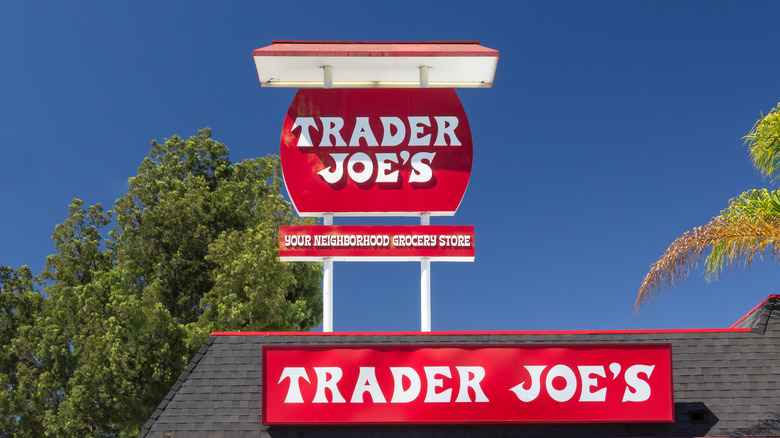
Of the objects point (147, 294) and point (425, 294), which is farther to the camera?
point (147, 294)

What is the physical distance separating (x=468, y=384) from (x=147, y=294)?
61.0 feet

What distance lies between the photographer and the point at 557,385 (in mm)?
16859

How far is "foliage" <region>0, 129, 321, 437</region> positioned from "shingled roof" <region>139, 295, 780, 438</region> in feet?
45.8

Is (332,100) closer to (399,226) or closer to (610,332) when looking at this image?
(399,226)

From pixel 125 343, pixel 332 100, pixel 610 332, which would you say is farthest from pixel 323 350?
pixel 125 343

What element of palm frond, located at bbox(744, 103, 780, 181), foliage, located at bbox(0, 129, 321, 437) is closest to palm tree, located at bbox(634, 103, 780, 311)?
palm frond, located at bbox(744, 103, 780, 181)

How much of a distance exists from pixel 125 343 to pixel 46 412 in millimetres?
4115

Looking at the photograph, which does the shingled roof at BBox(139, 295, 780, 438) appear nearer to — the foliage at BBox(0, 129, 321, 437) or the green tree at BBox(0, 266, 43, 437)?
the foliage at BBox(0, 129, 321, 437)

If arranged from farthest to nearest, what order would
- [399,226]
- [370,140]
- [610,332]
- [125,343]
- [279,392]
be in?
1. [125,343]
2. [370,140]
3. [399,226]
4. [610,332]
5. [279,392]

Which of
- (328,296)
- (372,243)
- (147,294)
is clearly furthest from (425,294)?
(147,294)

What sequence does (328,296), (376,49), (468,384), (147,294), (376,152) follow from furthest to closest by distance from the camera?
(147,294) < (376,49) < (376,152) < (328,296) < (468,384)

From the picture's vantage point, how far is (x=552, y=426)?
16875 mm

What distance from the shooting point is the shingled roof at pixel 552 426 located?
16.8m

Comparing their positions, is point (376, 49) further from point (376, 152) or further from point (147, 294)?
point (147, 294)
